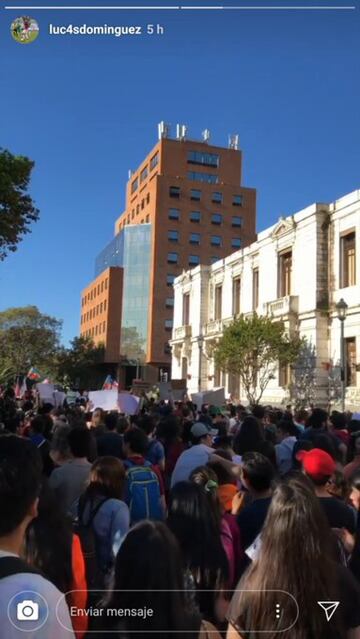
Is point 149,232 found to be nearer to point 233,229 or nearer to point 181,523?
point 233,229

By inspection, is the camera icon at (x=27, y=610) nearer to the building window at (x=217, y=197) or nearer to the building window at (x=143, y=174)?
the building window at (x=217, y=197)

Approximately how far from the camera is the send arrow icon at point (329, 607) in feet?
7.55

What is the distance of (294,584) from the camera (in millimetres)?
2299

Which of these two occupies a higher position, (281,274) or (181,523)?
(281,274)

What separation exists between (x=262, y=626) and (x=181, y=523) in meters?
0.79

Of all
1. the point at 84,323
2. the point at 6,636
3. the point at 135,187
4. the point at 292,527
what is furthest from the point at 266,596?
the point at 84,323

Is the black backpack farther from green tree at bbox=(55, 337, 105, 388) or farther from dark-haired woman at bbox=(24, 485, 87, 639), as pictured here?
green tree at bbox=(55, 337, 105, 388)

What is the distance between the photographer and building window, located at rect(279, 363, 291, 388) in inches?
1347

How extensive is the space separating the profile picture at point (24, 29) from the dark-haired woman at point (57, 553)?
4328mm

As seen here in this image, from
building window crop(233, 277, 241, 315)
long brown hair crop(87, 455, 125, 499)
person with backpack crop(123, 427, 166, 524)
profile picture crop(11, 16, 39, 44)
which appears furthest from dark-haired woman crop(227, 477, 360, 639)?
building window crop(233, 277, 241, 315)

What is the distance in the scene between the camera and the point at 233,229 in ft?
223

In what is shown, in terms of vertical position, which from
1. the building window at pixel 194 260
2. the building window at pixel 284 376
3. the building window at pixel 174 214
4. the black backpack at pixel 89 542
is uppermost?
the building window at pixel 174 214

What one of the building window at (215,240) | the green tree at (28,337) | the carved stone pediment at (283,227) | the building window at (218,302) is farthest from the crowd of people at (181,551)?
the building window at (215,240)

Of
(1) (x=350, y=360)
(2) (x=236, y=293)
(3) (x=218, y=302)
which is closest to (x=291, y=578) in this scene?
(1) (x=350, y=360)
